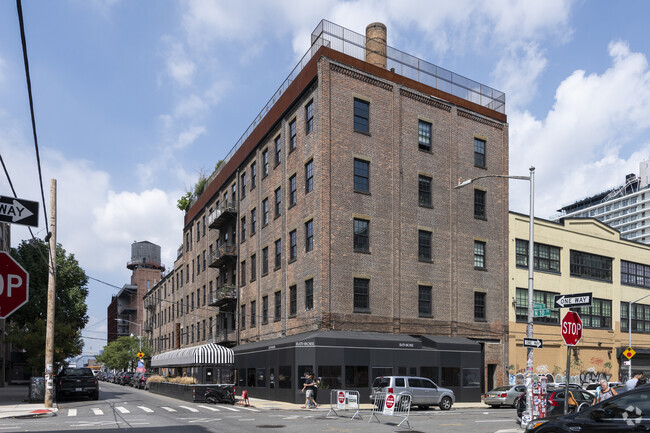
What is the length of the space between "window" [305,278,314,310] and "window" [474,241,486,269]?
37.9 feet

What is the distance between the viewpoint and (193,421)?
66.6 ft

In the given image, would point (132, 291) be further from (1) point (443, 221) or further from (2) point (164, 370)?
(1) point (443, 221)

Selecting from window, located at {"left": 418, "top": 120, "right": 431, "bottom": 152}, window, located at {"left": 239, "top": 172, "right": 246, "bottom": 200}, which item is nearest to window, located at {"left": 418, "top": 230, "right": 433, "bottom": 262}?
window, located at {"left": 418, "top": 120, "right": 431, "bottom": 152}

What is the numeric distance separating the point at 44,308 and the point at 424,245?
31917mm

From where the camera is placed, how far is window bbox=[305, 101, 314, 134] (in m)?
35.7

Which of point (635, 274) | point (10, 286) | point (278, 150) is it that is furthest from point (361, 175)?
point (635, 274)

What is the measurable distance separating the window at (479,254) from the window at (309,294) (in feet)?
37.9

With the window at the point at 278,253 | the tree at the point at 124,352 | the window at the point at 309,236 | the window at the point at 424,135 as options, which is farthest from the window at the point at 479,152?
the tree at the point at 124,352

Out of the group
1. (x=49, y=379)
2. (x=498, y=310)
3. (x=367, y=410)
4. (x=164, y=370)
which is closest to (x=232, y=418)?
(x=367, y=410)

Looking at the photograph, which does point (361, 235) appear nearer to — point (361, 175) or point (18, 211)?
point (361, 175)

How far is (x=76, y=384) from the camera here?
34375mm

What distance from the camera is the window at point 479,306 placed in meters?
39.2

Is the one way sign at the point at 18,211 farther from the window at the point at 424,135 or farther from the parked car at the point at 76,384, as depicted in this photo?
the window at the point at 424,135

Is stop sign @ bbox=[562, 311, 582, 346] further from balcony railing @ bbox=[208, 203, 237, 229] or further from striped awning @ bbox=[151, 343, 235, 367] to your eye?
balcony railing @ bbox=[208, 203, 237, 229]
